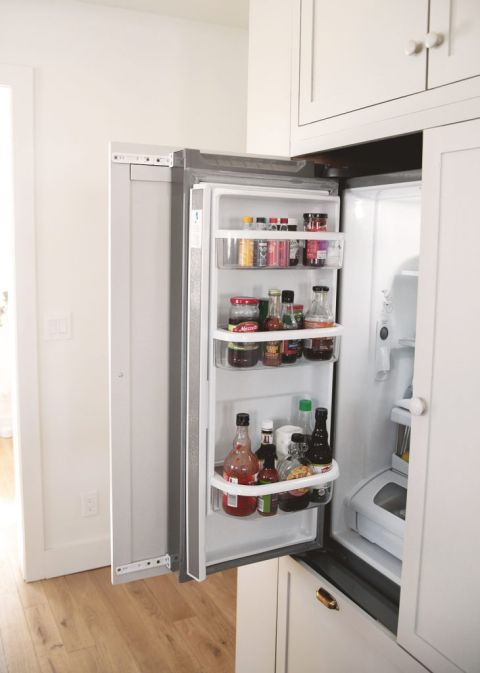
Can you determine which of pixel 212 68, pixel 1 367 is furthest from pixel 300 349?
pixel 1 367

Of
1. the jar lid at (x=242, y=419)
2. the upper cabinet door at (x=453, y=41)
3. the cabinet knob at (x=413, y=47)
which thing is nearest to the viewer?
the upper cabinet door at (x=453, y=41)

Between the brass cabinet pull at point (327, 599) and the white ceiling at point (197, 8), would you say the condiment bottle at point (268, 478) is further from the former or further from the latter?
the white ceiling at point (197, 8)

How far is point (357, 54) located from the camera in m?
1.39

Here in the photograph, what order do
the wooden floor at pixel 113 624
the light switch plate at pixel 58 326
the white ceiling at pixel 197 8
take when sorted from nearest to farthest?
the wooden floor at pixel 113 624 < the white ceiling at pixel 197 8 < the light switch plate at pixel 58 326

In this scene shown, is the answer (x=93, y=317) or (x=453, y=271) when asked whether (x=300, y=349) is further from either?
(x=93, y=317)

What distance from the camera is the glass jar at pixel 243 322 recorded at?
1465mm

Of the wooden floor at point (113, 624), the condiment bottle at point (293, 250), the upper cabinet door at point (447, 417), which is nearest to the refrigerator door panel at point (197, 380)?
the condiment bottle at point (293, 250)

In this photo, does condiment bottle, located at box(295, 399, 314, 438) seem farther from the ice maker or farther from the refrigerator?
the ice maker

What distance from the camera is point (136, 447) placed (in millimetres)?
1518

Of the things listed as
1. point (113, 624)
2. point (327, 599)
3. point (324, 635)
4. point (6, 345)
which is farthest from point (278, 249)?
point (6, 345)

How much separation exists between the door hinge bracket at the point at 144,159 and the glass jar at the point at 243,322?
333 millimetres

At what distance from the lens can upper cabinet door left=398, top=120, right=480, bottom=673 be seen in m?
1.17

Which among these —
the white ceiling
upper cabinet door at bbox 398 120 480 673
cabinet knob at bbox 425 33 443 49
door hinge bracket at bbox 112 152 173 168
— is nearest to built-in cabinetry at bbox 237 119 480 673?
upper cabinet door at bbox 398 120 480 673

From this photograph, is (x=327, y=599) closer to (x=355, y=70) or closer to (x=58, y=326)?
(x=355, y=70)
